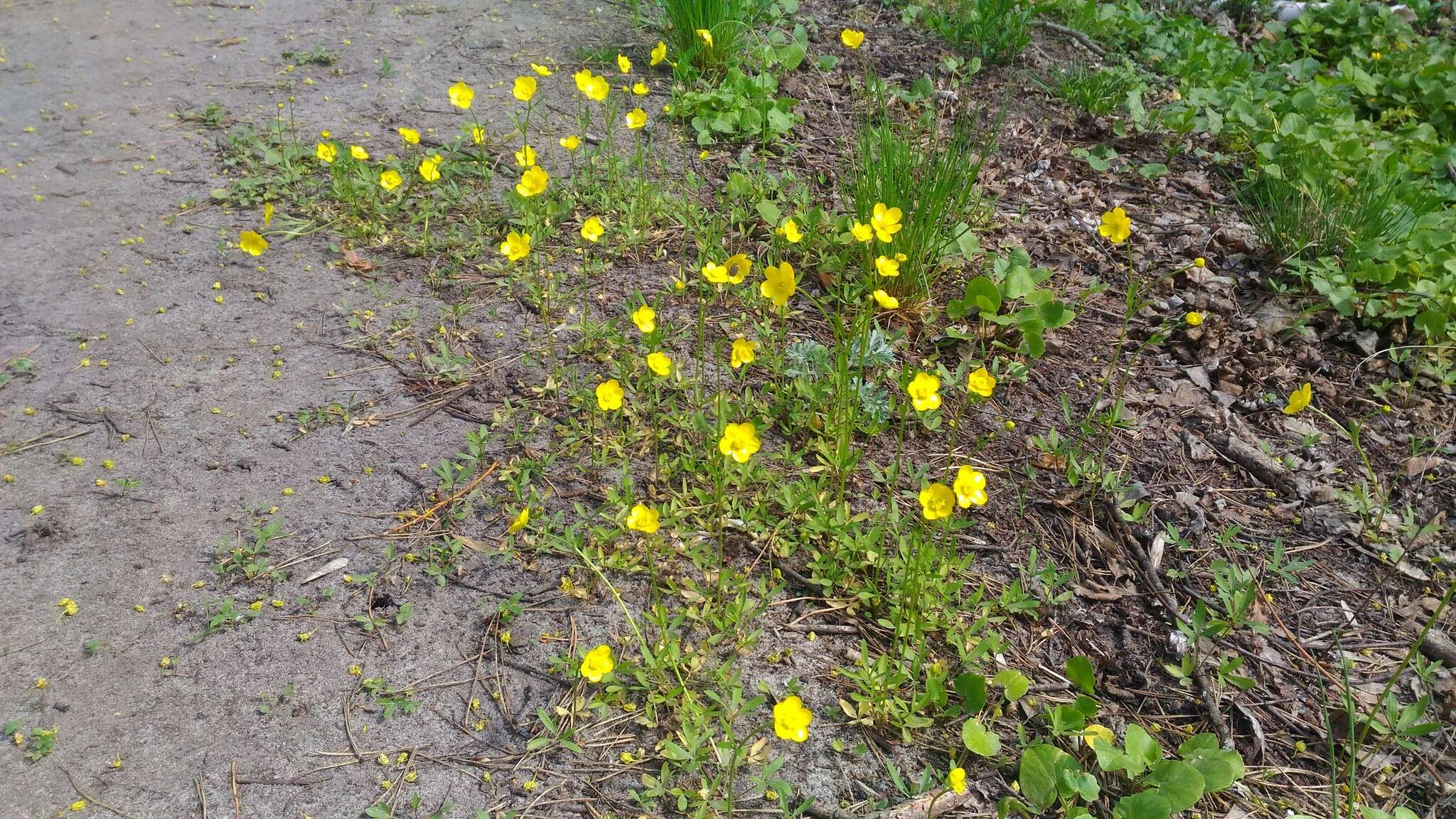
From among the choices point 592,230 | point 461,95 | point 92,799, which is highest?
point 461,95

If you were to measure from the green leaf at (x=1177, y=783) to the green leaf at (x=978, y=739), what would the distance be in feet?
0.93

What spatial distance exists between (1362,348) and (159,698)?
332 cm

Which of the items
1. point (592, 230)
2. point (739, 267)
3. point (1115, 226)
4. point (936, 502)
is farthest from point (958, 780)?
point (592, 230)

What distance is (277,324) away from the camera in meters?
2.55

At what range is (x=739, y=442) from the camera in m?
1.90

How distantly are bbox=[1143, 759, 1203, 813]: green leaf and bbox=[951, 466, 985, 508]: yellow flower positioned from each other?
0.60 meters

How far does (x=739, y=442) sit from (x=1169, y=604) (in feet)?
3.51

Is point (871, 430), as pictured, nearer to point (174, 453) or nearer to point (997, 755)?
point (997, 755)

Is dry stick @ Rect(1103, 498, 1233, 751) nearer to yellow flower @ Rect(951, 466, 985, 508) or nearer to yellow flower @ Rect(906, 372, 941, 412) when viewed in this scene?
yellow flower @ Rect(951, 466, 985, 508)

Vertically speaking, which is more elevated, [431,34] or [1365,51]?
[1365,51]

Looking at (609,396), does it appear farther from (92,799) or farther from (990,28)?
(990,28)

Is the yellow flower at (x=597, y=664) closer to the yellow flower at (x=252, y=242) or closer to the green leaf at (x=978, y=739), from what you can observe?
the green leaf at (x=978, y=739)

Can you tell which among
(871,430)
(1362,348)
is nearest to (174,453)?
(871,430)

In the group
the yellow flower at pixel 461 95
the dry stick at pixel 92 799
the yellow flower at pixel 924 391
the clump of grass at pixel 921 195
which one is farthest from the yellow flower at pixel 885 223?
the dry stick at pixel 92 799
